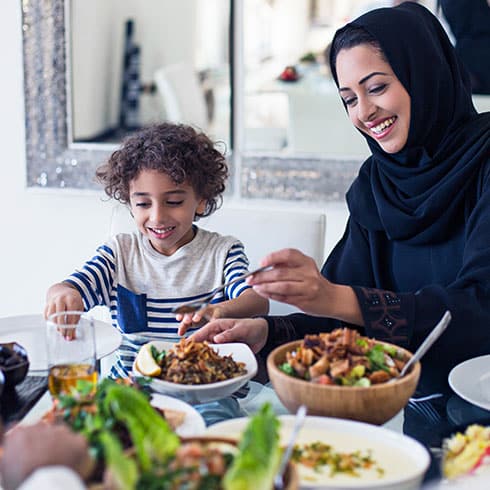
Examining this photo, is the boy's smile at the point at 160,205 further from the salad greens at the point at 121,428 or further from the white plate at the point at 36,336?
the salad greens at the point at 121,428

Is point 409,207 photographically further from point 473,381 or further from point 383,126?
point 473,381

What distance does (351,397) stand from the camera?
104 cm

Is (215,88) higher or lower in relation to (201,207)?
higher

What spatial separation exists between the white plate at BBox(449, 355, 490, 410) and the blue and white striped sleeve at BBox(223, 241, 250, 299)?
0.57 m

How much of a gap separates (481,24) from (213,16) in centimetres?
99

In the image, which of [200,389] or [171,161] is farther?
[171,161]

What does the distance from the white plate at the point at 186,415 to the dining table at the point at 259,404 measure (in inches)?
2.9

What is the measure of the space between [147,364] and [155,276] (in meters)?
0.63

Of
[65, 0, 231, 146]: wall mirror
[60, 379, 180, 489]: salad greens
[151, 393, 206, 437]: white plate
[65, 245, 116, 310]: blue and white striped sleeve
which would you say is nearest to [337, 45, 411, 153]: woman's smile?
[65, 245, 116, 310]: blue and white striped sleeve

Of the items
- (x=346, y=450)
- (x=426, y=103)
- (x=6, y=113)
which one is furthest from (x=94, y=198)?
(x=346, y=450)

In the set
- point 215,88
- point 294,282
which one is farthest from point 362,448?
point 215,88

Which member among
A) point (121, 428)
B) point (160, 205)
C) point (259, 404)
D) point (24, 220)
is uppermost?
point (160, 205)

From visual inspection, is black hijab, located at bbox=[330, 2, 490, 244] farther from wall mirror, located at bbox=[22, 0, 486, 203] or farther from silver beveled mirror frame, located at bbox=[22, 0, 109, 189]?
silver beveled mirror frame, located at bbox=[22, 0, 109, 189]

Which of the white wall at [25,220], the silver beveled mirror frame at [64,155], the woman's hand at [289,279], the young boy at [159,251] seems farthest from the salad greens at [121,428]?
the white wall at [25,220]
